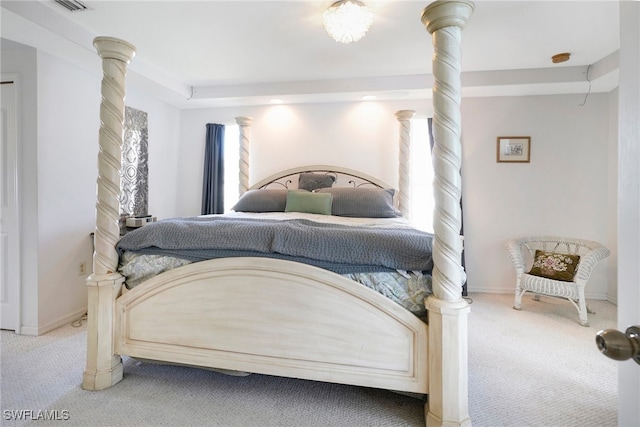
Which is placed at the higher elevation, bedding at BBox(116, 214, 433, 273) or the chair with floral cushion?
bedding at BBox(116, 214, 433, 273)

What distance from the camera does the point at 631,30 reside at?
566 mm

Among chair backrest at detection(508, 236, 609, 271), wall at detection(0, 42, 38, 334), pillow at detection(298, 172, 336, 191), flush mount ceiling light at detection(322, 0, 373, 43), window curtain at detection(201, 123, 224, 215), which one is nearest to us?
flush mount ceiling light at detection(322, 0, 373, 43)

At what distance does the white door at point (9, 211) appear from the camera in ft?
8.22

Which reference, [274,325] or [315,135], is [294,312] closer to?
[274,325]

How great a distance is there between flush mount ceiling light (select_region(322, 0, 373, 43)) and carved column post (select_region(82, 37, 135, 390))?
1.29 m

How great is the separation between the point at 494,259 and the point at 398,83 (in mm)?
2343

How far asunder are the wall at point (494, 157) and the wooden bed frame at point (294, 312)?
233 centimetres

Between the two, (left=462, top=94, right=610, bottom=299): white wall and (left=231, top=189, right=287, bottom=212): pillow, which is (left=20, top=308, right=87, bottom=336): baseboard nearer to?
(left=231, top=189, right=287, bottom=212): pillow

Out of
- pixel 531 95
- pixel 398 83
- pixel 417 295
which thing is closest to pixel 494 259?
pixel 531 95

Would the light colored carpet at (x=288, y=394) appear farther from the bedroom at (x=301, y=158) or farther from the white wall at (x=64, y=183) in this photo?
the bedroom at (x=301, y=158)

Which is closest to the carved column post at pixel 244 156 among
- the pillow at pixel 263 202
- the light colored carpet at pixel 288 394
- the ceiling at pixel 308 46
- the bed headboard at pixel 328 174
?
the bed headboard at pixel 328 174

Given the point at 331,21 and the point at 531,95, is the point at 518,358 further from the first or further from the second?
the point at 531,95

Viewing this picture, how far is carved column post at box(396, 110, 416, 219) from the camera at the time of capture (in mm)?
3564

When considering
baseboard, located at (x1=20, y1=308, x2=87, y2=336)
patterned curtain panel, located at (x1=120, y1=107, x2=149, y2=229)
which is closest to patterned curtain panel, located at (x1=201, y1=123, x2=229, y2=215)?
patterned curtain panel, located at (x1=120, y1=107, x2=149, y2=229)
